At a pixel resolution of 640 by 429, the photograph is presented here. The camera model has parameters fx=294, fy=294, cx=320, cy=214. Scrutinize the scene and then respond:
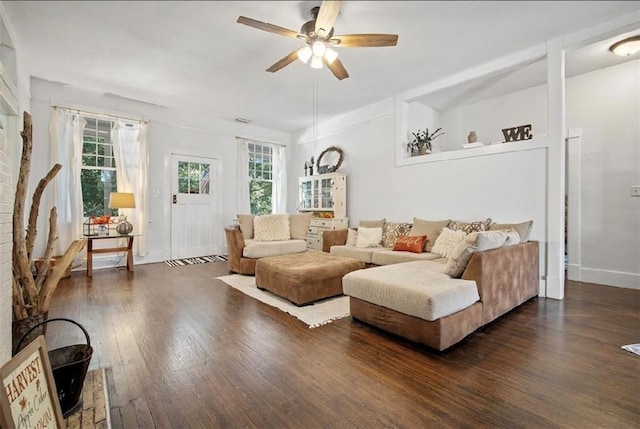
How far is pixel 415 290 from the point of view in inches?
79.8

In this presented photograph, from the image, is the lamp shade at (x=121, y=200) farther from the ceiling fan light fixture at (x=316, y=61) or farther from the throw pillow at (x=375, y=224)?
the throw pillow at (x=375, y=224)

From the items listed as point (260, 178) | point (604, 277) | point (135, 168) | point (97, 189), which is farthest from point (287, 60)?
point (604, 277)

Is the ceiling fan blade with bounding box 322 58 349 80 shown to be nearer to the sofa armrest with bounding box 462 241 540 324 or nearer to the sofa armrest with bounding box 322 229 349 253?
the sofa armrest with bounding box 462 241 540 324

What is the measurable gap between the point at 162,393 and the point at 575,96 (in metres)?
5.57

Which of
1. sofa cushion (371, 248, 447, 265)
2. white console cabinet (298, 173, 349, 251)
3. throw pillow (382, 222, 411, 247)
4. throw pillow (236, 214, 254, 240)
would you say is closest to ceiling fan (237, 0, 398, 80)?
sofa cushion (371, 248, 447, 265)

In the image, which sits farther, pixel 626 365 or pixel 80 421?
pixel 626 365

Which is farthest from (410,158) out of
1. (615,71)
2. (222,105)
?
(222,105)

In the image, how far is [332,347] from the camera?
6.81 ft

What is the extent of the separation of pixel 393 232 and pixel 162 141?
4.43m

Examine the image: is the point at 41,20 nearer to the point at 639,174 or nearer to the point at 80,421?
the point at 80,421

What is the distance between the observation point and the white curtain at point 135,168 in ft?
15.9

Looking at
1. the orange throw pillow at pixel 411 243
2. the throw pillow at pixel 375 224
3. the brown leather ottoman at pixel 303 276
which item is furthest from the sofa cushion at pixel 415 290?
the throw pillow at pixel 375 224

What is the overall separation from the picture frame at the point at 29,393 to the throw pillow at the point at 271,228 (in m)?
3.57

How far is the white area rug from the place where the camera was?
8.49ft
